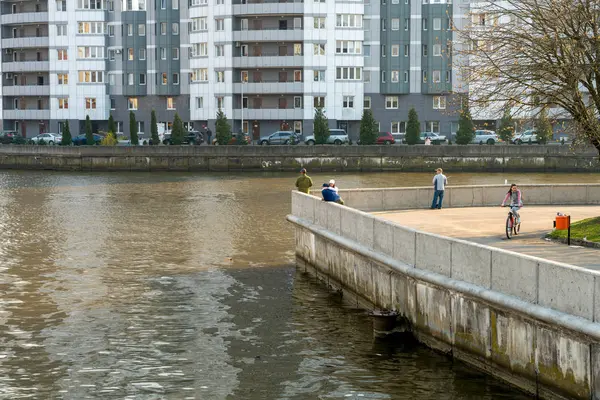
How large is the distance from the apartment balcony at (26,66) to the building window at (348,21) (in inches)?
1449

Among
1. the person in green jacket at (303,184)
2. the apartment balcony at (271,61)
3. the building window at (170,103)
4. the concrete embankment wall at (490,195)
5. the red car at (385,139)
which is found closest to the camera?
the person in green jacket at (303,184)

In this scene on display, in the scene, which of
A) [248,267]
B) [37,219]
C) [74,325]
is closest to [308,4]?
[37,219]

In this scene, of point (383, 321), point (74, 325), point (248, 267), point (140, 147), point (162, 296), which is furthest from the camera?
point (140, 147)

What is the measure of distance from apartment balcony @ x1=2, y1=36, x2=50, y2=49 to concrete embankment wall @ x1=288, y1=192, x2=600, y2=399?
104 metres

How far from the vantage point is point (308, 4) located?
112 metres

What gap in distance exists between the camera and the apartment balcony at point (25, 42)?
12494cm

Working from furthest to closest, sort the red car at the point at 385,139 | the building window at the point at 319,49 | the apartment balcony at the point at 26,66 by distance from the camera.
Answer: the apartment balcony at the point at 26,66, the building window at the point at 319,49, the red car at the point at 385,139

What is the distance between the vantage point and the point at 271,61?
112375 mm

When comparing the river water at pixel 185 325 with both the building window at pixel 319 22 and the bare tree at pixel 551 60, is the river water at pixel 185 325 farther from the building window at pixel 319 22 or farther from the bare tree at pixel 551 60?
the building window at pixel 319 22

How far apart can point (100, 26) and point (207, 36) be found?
57.5 ft

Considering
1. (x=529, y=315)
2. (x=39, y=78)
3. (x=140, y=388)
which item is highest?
(x=39, y=78)

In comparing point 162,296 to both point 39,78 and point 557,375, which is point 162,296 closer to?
point 557,375

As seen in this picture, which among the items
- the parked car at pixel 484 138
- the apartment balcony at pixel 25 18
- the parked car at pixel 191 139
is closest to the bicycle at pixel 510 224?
the parked car at pixel 484 138

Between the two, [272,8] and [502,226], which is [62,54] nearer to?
[272,8]
